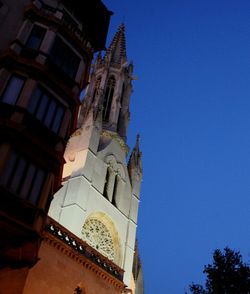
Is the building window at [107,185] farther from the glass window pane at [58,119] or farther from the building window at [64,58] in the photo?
the glass window pane at [58,119]

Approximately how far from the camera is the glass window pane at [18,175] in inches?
520

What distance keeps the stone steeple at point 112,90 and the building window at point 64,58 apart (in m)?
19.2

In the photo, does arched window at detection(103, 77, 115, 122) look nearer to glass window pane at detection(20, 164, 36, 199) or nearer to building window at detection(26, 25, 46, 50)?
building window at detection(26, 25, 46, 50)

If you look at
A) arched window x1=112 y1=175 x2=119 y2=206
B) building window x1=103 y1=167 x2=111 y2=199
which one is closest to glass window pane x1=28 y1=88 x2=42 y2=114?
building window x1=103 y1=167 x2=111 y2=199

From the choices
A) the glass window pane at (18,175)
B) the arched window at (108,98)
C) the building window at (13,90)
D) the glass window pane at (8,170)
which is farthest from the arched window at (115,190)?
the glass window pane at (8,170)

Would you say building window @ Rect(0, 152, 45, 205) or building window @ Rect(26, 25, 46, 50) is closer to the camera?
building window @ Rect(0, 152, 45, 205)

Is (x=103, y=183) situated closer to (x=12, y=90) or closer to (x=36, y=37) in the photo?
(x=36, y=37)

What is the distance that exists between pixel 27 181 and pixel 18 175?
427 mm

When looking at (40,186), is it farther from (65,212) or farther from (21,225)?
(65,212)

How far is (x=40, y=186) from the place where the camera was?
14.3 meters

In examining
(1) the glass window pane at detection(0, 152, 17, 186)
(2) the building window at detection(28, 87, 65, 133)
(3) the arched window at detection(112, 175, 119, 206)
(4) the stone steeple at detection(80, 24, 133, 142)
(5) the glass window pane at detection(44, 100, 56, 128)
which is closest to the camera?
(1) the glass window pane at detection(0, 152, 17, 186)

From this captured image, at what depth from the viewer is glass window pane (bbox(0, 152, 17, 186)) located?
13.0 meters

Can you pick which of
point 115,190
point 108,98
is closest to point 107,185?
point 115,190

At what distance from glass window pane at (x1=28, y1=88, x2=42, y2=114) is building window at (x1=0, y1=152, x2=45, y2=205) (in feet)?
6.67
